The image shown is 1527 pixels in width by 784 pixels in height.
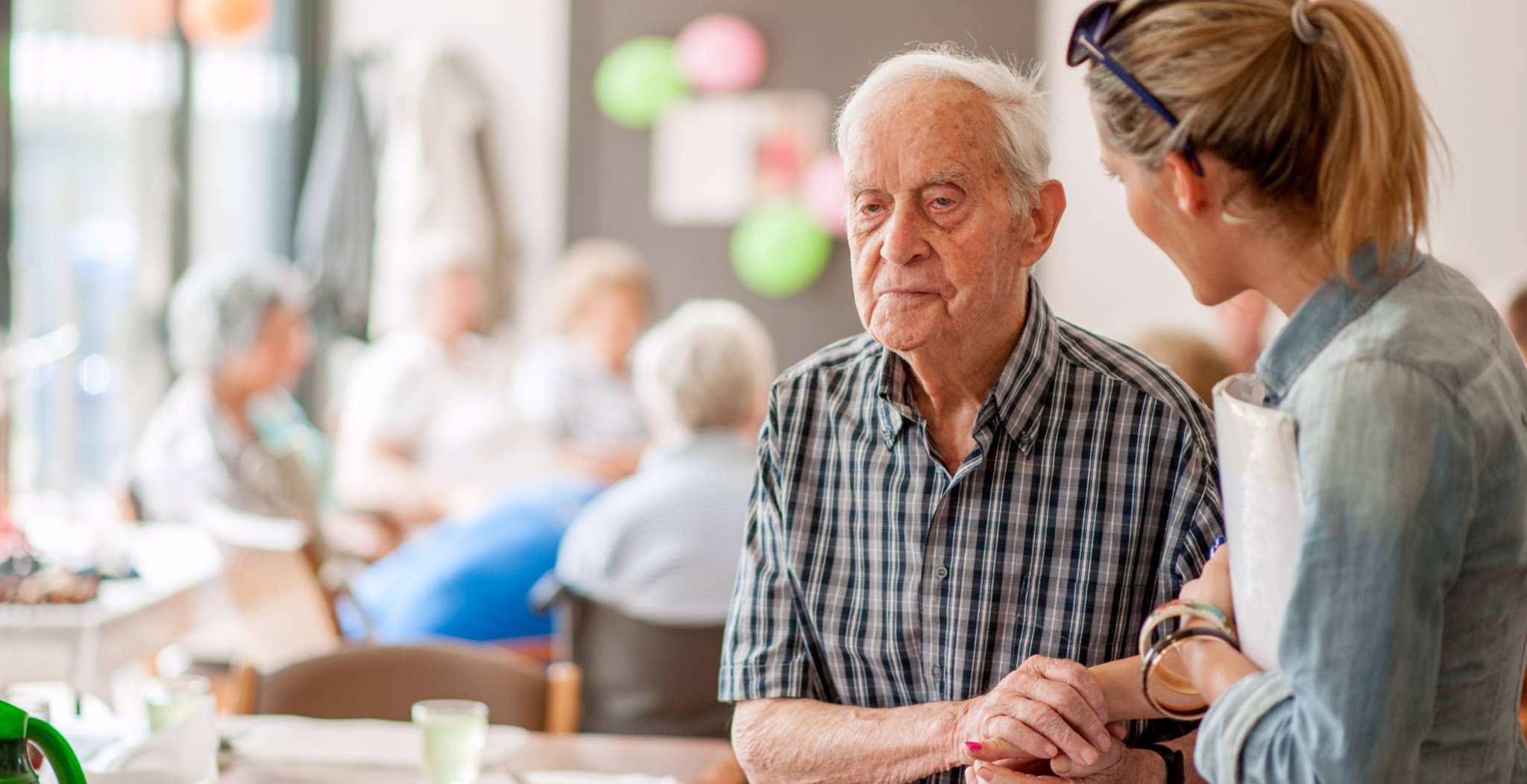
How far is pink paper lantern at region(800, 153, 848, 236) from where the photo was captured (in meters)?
6.10

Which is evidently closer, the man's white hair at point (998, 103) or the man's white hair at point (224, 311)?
the man's white hair at point (998, 103)

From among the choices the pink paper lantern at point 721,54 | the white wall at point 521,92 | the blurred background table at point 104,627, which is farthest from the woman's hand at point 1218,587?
the white wall at point 521,92

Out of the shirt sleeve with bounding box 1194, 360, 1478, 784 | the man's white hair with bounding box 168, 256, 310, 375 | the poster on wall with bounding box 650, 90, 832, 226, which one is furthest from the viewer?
the poster on wall with bounding box 650, 90, 832, 226

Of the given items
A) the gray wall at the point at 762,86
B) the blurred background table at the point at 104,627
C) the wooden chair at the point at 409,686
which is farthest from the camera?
the gray wall at the point at 762,86

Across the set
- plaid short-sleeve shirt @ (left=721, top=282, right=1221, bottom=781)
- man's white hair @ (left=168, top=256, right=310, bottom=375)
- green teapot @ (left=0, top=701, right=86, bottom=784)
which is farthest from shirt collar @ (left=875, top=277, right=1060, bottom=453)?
man's white hair @ (left=168, top=256, right=310, bottom=375)

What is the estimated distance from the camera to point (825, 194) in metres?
6.13

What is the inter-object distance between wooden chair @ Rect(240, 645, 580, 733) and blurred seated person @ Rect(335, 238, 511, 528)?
2.69 metres

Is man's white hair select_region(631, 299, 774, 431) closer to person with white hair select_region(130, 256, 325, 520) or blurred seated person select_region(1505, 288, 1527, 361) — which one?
person with white hair select_region(130, 256, 325, 520)

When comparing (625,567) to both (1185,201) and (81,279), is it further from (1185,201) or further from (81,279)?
(81,279)

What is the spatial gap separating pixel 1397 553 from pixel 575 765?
1.20m

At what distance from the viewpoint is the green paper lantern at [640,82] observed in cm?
626

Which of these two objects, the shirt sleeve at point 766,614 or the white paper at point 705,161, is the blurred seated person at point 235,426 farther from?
the shirt sleeve at point 766,614

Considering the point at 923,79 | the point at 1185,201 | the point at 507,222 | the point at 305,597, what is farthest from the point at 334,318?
the point at 1185,201

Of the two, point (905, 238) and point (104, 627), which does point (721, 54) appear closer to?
point (104, 627)
